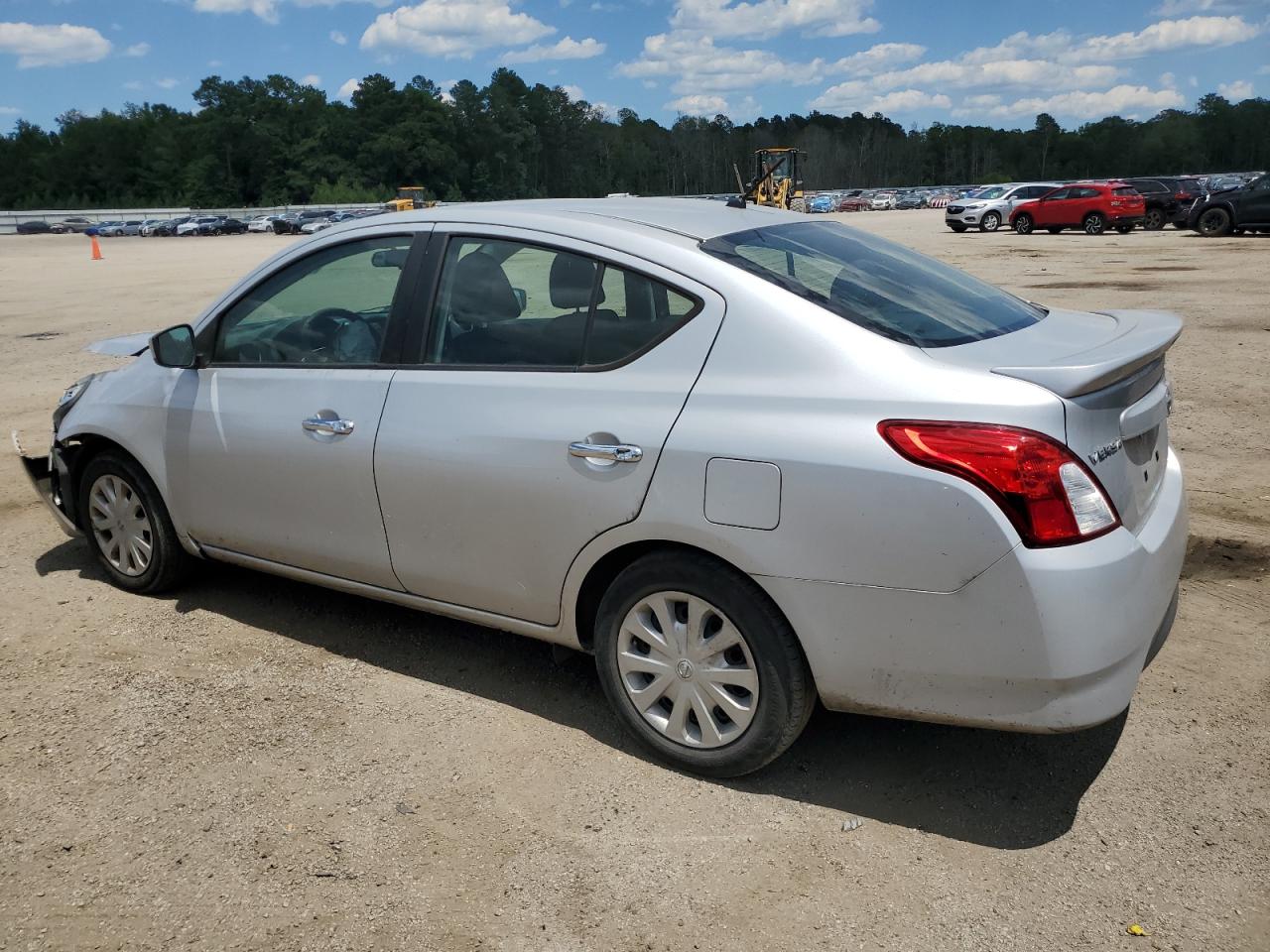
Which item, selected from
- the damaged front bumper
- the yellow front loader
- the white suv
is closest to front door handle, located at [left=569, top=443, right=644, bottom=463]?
the damaged front bumper

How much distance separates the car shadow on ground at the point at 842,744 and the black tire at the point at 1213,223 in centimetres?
3011

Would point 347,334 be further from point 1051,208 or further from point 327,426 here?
point 1051,208

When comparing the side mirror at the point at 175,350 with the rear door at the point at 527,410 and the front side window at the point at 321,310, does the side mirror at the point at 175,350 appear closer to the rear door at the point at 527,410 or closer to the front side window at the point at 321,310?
the front side window at the point at 321,310

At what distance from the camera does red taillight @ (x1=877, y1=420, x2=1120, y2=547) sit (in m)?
2.60

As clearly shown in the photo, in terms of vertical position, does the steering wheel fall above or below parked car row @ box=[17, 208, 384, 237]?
above

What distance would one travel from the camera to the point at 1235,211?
28.3 m

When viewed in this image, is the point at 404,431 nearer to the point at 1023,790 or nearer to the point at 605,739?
the point at 605,739

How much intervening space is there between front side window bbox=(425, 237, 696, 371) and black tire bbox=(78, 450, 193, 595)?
5.71ft

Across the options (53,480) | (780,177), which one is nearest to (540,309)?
(53,480)

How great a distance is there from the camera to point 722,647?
10.1ft

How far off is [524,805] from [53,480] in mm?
3243

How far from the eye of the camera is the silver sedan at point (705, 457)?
2676mm

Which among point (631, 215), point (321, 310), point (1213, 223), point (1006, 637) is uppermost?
point (631, 215)

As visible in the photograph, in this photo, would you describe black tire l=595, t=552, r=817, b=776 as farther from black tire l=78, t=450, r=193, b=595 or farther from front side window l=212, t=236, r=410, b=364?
black tire l=78, t=450, r=193, b=595
